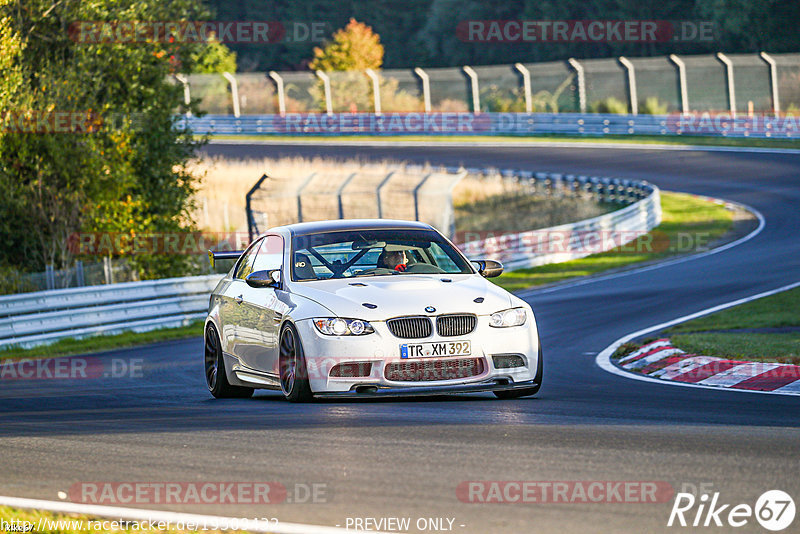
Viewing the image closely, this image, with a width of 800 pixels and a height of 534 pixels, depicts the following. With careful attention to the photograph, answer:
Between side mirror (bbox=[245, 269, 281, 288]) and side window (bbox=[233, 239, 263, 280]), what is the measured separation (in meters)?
0.80

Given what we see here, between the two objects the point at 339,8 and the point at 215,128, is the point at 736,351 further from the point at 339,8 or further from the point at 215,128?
the point at 339,8

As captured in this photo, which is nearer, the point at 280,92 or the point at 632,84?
the point at 632,84

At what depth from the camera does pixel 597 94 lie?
5497 centimetres

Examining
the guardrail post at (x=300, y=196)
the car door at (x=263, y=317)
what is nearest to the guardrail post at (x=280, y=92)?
the guardrail post at (x=300, y=196)

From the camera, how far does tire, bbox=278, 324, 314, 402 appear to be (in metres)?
9.48

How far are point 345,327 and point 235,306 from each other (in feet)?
6.98

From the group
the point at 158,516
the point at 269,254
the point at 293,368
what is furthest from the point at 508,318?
the point at 158,516

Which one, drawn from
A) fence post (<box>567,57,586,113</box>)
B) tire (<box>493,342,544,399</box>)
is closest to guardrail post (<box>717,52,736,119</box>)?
fence post (<box>567,57,586,113</box>)

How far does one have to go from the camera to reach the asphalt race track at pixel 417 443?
19.5 ft

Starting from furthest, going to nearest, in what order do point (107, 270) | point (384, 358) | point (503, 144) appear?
point (503, 144)
point (107, 270)
point (384, 358)

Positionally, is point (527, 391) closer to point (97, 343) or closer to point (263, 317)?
point (263, 317)

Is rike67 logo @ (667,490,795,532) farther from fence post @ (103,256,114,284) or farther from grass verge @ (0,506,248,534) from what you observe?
fence post @ (103,256,114,284)

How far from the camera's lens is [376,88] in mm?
58094

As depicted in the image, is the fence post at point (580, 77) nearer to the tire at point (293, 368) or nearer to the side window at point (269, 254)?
the side window at point (269, 254)
